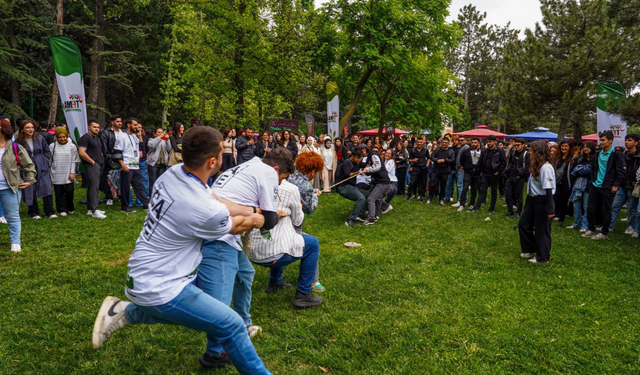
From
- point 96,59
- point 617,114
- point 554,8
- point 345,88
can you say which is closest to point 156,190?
point 617,114

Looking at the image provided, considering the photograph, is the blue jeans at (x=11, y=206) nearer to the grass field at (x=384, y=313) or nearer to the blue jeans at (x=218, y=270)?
the grass field at (x=384, y=313)

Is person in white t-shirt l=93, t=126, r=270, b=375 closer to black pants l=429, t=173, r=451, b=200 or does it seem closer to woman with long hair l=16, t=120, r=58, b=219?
woman with long hair l=16, t=120, r=58, b=219

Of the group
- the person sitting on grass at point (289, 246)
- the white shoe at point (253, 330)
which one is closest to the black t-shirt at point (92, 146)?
the person sitting on grass at point (289, 246)

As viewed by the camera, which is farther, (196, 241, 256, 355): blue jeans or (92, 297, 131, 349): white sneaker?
(196, 241, 256, 355): blue jeans

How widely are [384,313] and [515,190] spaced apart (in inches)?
290

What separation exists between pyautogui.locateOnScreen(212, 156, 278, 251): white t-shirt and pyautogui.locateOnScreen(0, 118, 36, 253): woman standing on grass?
4.07m

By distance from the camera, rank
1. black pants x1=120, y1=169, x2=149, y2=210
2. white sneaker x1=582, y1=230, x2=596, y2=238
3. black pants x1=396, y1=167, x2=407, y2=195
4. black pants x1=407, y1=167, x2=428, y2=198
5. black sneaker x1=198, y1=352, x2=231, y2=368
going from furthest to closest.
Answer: black pants x1=396, y1=167, x2=407, y2=195 → black pants x1=407, y1=167, x2=428, y2=198 → black pants x1=120, y1=169, x2=149, y2=210 → white sneaker x1=582, y1=230, x2=596, y2=238 → black sneaker x1=198, y1=352, x2=231, y2=368

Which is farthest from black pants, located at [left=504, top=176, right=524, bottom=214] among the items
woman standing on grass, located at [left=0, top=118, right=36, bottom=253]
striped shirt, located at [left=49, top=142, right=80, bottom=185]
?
striped shirt, located at [left=49, top=142, right=80, bottom=185]

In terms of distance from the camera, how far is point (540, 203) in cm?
612

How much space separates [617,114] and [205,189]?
23.4 feet

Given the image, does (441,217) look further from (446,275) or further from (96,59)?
(96,59)

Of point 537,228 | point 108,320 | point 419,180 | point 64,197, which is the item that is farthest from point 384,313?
point 419,180

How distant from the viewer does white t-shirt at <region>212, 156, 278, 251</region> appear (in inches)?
132

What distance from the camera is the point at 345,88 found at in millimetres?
20938
